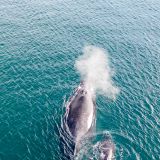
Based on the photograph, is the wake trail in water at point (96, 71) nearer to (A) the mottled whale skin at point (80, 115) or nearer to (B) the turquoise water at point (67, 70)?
(B) the turquoise water at point (67, 70)

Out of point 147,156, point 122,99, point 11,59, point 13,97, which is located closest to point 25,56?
point 11,59

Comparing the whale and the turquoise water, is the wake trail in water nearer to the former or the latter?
the turquoise water

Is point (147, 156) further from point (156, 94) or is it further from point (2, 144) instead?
point (2, 144)

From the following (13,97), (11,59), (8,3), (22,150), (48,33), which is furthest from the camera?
(8,3)

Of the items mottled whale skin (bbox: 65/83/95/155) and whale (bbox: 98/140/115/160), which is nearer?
whale (bbox: 98/140/115/160)

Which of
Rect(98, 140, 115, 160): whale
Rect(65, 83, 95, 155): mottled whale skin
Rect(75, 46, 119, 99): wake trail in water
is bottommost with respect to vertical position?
Rect(75, 46, 119, 99): wake trail in water

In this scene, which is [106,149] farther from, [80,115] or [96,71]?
[96,71]

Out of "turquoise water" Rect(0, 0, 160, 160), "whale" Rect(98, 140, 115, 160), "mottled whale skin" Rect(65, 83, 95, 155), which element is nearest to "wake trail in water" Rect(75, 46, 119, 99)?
"turquoise water" Rect(0, 0, 160, 160)
